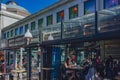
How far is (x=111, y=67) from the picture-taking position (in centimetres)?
1191

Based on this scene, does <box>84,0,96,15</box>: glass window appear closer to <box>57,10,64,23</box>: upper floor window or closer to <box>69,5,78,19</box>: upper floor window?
<box>69,5,78,19</box>: upper floor window

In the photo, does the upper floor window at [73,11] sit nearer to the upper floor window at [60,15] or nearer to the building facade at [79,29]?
the building facade at [79,29]

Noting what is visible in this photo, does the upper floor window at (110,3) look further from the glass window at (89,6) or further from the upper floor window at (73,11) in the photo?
the upper floor window at (73,11)

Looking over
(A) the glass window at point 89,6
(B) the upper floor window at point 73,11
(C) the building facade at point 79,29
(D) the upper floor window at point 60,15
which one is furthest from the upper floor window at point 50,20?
(A) the glass window at point 89,6

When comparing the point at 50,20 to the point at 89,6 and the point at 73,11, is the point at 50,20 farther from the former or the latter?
the point at 89,6

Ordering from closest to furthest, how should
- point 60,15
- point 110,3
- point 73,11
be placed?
1. point 110,3
2. point 73,11
3. point 60,15

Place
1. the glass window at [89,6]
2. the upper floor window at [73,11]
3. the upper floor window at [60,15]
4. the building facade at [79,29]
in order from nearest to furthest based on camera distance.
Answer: the building facade at [79,29] → the glass window at [89,6] → the upper floor window at [73,11] → the upper floor window at [60,15]

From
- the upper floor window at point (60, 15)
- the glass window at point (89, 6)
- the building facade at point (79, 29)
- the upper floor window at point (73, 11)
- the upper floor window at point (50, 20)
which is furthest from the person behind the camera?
the upper floor window at point (50, 20)

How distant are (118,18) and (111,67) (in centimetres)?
480

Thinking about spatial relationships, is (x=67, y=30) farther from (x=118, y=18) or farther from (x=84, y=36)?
(x=118, y=18)

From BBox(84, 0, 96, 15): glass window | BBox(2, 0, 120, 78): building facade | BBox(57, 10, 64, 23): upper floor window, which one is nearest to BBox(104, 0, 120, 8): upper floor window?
BBox(2, 0, 120, 78): building facade

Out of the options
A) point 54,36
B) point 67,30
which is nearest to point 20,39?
point 54,36

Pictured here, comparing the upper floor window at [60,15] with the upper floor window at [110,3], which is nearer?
the upper floor window at [110,3]

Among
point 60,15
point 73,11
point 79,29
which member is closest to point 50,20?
point 60,15
